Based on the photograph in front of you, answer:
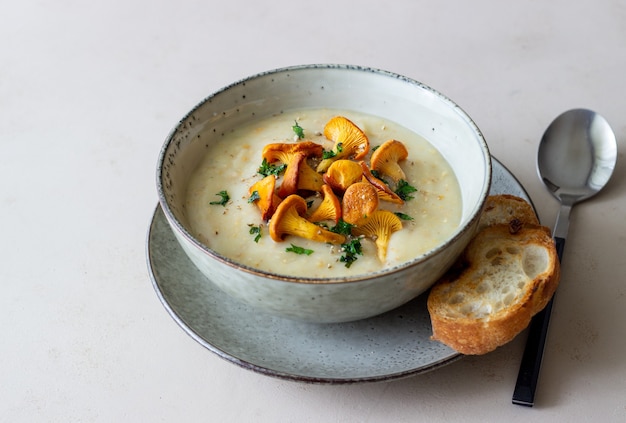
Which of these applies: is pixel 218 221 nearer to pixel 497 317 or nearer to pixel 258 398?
pixel 258 398

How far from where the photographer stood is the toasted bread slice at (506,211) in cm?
258

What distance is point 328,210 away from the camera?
94.0 inches

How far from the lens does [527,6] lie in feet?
13.7

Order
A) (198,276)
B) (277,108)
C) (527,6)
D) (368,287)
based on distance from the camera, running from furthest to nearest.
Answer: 1. (527,6)
2. (277,108)
3. (198,276)
4. (368,287)

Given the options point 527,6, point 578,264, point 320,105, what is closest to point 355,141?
point 320,105

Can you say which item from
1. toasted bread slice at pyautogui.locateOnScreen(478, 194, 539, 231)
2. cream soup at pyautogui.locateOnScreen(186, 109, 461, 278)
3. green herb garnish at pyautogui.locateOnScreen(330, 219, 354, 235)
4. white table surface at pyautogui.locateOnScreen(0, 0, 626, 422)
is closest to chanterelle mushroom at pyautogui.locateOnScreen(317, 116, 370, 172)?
cream soup at pyautogui.locateOnScreen(186, 109, 461, 278)

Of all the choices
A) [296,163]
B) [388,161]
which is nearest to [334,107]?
[388,161]

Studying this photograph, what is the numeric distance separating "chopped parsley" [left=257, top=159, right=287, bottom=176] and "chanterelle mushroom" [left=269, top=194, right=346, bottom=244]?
26 cm

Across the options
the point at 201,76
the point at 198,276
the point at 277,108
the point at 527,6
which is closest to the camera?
the point at 198,276

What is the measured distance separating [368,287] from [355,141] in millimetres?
768

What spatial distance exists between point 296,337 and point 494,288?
0.65 m

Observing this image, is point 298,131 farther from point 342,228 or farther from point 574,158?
point 574,158

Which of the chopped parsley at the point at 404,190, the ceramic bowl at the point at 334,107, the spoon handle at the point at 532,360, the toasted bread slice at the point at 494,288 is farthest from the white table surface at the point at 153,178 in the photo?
the chopped parsley at the point at 404,190

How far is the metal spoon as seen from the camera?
297 centimetres
